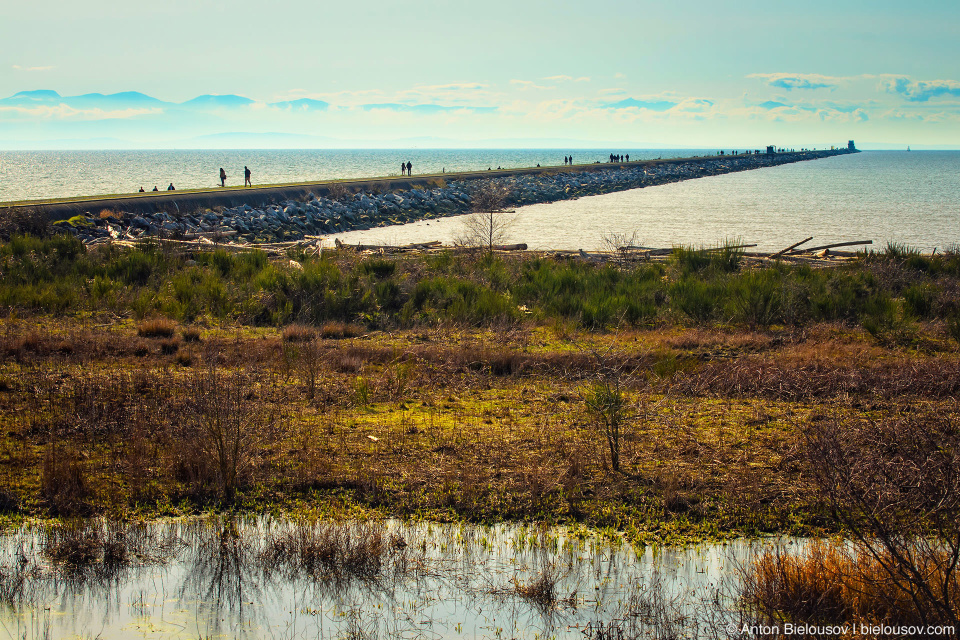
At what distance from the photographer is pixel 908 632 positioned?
4203 millimetres

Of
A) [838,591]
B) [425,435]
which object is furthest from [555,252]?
[838,591]

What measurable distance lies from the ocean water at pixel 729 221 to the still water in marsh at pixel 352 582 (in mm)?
19209

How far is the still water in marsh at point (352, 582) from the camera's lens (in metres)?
4.90

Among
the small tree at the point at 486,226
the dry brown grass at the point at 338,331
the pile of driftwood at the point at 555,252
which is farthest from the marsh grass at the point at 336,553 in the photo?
the small tree at the point at 486,226

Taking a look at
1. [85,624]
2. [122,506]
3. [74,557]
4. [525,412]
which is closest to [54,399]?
[122,506]

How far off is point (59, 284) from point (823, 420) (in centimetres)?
1624

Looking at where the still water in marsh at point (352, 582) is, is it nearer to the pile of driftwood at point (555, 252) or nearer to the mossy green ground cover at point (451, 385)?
the mossy green ground cover at point (451, 385)

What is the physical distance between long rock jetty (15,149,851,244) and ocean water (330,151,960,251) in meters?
2.86

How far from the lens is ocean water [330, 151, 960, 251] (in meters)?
32.0

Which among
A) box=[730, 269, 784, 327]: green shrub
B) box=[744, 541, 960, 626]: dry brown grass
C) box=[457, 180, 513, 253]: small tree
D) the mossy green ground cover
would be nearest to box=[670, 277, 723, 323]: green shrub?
the mossy green ground cover

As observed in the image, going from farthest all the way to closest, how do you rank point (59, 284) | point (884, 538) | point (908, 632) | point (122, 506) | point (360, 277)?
point (360, 277), point (59, 284), point (122, 506), point (908, 632), point (884, 538)

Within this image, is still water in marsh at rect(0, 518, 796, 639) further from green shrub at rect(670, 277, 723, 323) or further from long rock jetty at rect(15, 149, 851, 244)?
long rock jetty at rect(15, 149, 851, 244)

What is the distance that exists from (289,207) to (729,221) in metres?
25.2

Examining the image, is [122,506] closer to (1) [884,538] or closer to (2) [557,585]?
(2) [557,585]
